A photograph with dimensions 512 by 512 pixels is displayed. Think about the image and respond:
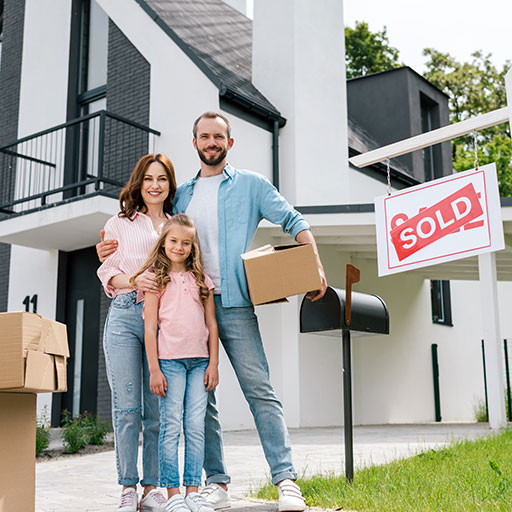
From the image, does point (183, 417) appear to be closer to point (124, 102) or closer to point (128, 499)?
point (128, 499)

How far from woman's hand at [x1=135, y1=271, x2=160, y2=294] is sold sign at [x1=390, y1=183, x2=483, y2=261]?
1424mm

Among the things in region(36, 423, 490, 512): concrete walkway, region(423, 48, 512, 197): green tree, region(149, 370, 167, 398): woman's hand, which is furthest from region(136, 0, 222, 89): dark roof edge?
region(423, 48, 512, 197): green tree

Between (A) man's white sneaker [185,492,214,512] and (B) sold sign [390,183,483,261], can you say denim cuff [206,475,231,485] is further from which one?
(B) sold sign [390,183,483,261]

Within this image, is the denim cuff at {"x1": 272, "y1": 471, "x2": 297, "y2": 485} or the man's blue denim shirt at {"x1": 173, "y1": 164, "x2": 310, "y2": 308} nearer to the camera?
the denim cuff at {"x1": 272, "y1": 471, "x2": 297, "y2": 485}

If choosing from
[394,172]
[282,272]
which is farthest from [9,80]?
[282,272]

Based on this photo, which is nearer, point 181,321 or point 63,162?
point 181,321

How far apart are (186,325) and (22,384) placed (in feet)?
3.05

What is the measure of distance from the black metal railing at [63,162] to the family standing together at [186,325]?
22.9ft

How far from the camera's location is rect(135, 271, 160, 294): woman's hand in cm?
335

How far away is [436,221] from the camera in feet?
12.4

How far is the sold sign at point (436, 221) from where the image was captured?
3.62 metres

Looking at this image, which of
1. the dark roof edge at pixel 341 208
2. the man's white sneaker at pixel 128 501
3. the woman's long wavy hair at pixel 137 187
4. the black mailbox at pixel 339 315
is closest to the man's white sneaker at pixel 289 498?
the man's white sneaker at pixel 128 501

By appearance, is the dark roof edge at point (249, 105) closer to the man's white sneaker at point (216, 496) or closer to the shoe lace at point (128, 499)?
the man's white sneaker at point (216, 496)

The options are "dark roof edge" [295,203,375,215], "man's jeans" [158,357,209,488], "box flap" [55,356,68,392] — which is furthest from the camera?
"dark roof edge" [295,203,375,215]
